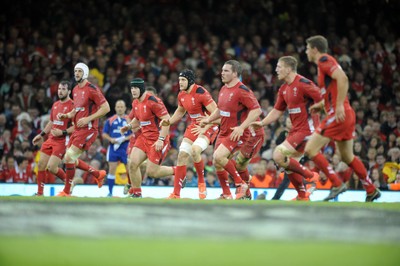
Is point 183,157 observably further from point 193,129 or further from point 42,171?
point 42,171

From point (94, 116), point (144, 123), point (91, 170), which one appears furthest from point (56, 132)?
point (144, 123)

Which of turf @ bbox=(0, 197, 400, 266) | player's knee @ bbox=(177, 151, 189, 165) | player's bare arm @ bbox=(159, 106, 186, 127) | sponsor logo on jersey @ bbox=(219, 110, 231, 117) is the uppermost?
sponsor logo on jersey @ bbox=(219, 110, 231, 117)

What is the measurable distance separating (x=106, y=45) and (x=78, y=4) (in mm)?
2380

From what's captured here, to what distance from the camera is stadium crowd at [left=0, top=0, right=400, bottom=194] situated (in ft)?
61.8

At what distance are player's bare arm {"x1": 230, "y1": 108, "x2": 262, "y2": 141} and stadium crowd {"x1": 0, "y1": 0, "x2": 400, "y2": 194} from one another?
5.00 metres

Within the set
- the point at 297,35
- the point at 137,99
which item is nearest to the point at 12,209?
the point at 137,99

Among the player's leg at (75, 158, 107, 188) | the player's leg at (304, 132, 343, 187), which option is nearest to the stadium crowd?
the player's leg at (75, 158, 107, 188)

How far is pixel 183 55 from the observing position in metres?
21.9

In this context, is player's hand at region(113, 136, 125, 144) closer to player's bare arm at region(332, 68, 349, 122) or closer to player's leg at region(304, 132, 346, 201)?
player's leg at region(304, 132, 346, 201)

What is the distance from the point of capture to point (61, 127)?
1475 cm

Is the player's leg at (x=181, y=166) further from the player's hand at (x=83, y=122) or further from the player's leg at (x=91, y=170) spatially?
the player's leg at (x=91, y=170)

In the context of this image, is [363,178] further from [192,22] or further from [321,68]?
[192,22]

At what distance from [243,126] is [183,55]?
9.82 metres

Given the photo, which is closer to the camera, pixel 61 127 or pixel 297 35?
pixel 61 127
